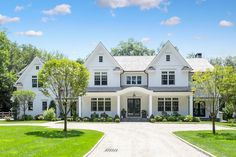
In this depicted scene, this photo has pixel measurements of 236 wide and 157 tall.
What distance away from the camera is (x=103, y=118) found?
4181 centimetres

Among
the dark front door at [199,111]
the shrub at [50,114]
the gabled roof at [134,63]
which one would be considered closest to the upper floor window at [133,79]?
the gabled roof at [134,63]

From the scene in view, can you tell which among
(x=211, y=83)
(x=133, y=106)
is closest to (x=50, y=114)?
(x=133, y=106)

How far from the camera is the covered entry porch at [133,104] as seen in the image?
147ft

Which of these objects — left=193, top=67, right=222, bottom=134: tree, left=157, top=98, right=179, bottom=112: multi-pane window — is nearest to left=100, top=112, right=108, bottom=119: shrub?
left=157, top=98, right=179, bottom=112: multi-pane window

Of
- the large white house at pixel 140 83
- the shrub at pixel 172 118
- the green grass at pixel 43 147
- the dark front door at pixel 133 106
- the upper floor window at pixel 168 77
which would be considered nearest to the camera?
the green grass at pixel 43 147

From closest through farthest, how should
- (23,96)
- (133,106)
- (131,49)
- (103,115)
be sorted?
1. (23,96)
2. (103,115)
3. (133,106)
4. (131,49)

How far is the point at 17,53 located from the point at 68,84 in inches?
2007

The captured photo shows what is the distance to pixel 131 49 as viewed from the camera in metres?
84.9

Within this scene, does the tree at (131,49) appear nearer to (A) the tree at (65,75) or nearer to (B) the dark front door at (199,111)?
(B) the dark front door at (199,111)

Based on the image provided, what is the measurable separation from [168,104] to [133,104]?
4448mm

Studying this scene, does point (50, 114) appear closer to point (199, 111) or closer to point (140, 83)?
point (140, 83)

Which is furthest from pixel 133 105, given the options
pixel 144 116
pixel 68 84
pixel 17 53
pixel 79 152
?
pixel 17 53

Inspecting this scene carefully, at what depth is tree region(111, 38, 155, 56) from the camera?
8418cm

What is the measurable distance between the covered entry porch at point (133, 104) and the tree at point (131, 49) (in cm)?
3920
